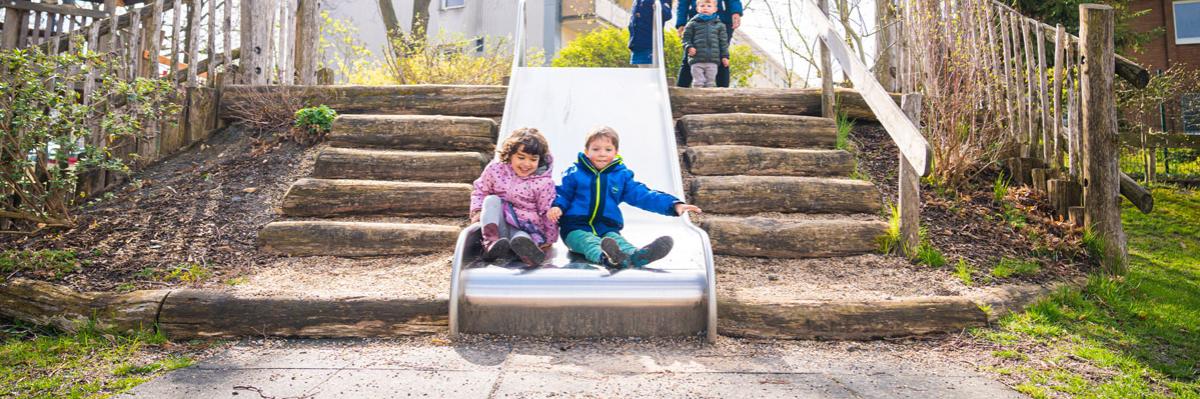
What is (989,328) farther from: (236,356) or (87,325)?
(87,325)

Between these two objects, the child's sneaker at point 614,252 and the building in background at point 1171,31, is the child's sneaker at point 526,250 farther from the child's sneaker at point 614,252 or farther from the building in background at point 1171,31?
the building in background at point 1171,31

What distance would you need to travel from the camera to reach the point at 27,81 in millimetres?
4770

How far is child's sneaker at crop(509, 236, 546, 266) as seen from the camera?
3.76 m

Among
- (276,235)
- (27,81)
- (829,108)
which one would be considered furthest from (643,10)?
(27,81)

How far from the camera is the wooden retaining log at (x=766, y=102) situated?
7234 millimetres

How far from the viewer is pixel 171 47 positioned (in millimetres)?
6730

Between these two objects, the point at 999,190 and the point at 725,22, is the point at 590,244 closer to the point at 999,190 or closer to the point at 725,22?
the point at 999,190

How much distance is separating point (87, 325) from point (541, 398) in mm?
2353

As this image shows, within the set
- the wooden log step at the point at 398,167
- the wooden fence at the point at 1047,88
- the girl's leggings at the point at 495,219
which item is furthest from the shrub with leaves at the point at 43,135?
the wooden fence at the point at 1047,88

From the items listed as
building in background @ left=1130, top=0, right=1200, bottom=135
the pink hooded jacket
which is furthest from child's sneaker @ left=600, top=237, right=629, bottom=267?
building in background @ left=1130, top=0, right=1200, bottom=135

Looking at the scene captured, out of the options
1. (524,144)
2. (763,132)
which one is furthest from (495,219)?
(763,132)

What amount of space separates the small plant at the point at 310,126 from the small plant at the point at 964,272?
190 inches

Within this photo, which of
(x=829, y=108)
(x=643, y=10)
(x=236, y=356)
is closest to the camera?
(x=236, y=356)

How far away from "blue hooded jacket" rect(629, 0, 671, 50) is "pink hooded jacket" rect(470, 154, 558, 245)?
5.36m
